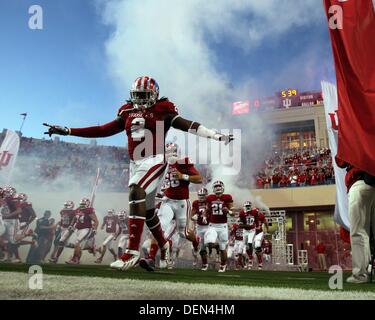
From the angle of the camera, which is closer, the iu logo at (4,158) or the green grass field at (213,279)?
the green grass field at (213,279)

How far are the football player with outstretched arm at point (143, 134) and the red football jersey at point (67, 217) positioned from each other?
24.8 feet

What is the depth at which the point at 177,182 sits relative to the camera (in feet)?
26.0

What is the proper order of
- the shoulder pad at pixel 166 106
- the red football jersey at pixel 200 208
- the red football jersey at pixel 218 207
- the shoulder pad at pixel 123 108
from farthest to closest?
the red football jersey at pixel 200 208 < the red football jersey at pixel 218 207 < the shoulder pad at pixel 123 108 < the shoulder pad at pixel 166 106

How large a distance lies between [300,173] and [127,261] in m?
19.3

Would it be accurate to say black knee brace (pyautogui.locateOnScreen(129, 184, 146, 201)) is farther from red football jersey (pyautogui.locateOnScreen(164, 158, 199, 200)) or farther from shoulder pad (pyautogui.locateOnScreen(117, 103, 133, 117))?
red football jersey (pyautogui.locateOnScreen(164, 158, 199, 200))

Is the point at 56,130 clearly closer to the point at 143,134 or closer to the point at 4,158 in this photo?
the point at 143,134

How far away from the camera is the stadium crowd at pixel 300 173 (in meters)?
20.1

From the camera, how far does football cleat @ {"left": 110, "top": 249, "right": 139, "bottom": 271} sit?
4.09 metres

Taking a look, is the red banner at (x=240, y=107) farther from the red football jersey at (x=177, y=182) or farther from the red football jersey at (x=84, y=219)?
the red football jersey at (x=177, y=182)

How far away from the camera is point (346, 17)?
4.61 meters

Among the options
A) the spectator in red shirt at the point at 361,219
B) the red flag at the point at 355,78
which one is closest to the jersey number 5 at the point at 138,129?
the red flag at the point at 355,78

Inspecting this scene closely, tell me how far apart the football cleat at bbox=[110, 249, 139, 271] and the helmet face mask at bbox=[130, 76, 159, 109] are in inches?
61.0

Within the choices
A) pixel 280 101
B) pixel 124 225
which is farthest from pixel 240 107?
pixel 124 225
